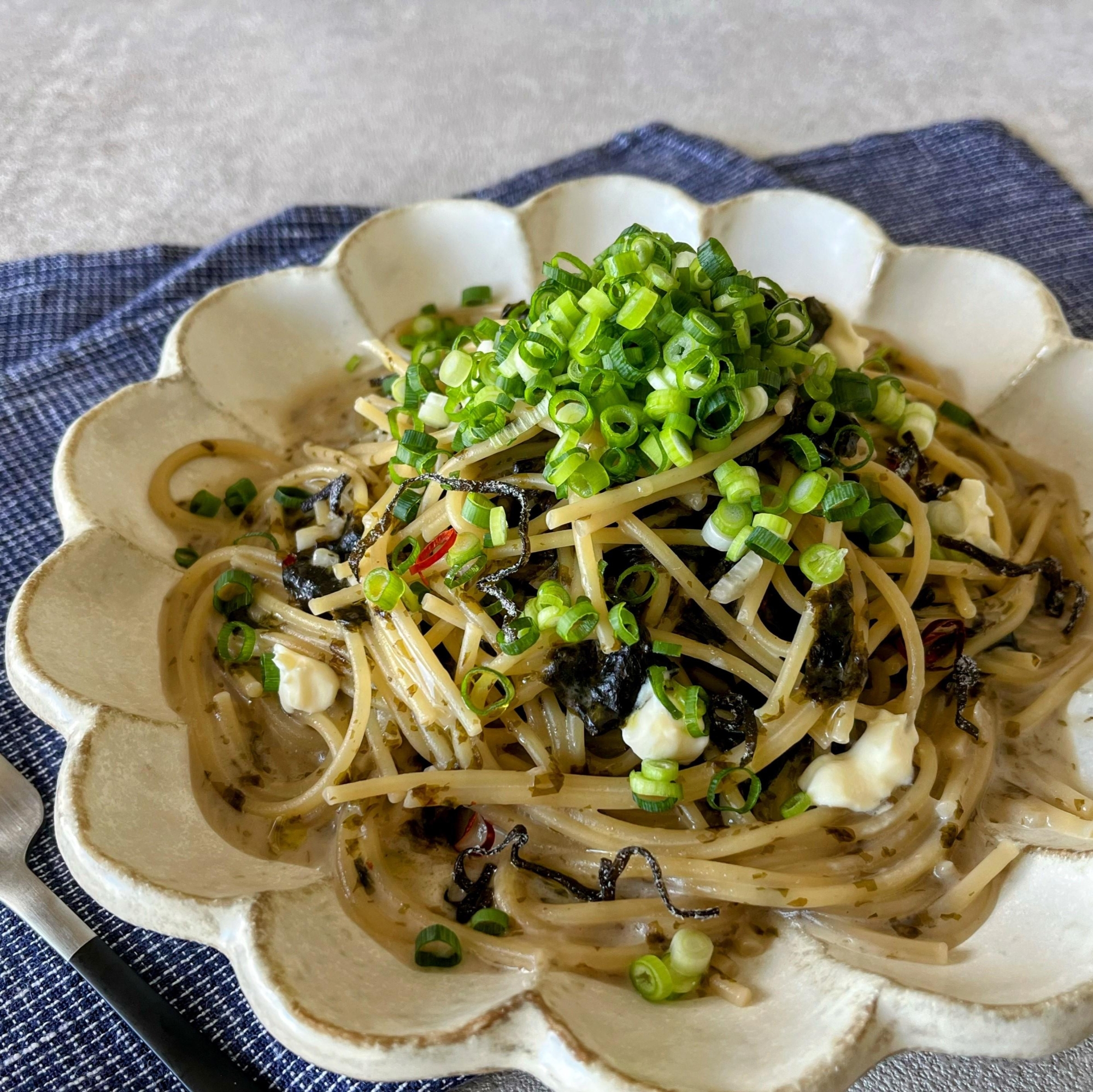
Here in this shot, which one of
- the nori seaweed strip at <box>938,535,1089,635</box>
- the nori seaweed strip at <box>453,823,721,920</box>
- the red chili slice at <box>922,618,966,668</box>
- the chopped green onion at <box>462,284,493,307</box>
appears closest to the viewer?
the nori seaweed strip at <box>453,823,721,920</box>

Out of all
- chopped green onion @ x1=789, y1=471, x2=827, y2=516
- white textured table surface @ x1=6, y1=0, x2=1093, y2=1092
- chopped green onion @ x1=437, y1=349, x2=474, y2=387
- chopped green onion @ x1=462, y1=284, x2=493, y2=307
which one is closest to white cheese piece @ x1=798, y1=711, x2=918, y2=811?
chopped green onion @ x1=789, y1=471, x2=827, y2=516

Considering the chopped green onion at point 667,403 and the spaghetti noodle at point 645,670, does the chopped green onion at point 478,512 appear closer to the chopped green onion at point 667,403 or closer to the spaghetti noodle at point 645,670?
the spaghetti noodle at point 645,670

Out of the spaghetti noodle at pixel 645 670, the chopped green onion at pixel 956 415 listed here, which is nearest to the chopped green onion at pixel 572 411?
the spaghetti noodle at pixel 645 670

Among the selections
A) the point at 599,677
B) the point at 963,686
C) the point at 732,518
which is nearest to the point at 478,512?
the point at 599,677

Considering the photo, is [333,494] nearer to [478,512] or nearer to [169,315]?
[478,512]

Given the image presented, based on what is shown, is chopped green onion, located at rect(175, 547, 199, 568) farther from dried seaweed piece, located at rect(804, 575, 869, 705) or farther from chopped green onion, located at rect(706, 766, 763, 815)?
dried seaweed piece, located at rect(804, 575, 869, 705)

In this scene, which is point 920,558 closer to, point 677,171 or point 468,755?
point 468,755

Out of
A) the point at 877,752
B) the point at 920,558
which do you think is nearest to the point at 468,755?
the point at 877,752
